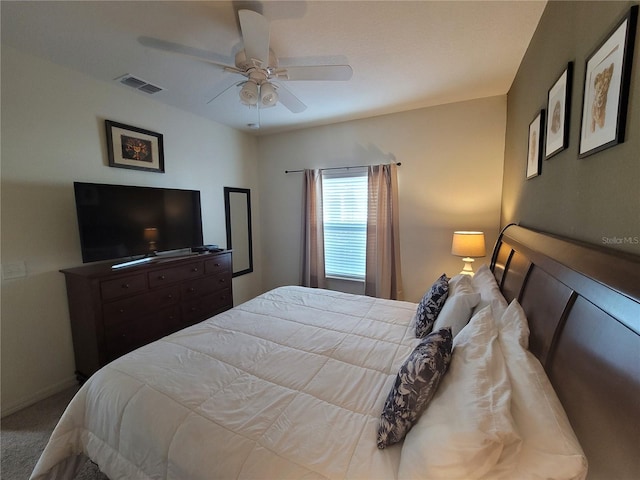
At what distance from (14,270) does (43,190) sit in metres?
0.63

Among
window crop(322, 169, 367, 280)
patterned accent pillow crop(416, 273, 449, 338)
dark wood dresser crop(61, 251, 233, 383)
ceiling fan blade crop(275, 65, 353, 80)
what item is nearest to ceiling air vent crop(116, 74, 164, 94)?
ceiling fan blade crop(275, 65, 353, 80)

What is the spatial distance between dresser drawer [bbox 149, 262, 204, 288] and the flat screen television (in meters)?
0.27

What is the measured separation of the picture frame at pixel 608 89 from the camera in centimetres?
79

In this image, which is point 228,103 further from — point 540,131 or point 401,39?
point 540,131

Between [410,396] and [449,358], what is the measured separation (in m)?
0.23

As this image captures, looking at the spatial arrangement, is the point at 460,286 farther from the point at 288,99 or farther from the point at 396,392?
the point at 288,99

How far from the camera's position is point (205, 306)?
2.94 metres

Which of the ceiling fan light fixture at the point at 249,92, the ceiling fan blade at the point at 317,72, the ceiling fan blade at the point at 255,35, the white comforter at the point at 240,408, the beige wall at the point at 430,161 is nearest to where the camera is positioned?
the white comforter at the point at 240,408

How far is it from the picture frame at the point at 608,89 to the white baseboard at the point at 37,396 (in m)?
3.71

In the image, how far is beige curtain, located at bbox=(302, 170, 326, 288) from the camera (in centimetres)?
366

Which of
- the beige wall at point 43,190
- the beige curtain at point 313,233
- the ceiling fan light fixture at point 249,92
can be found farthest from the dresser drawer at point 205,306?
the ceiling fan light fixture at point 249,92

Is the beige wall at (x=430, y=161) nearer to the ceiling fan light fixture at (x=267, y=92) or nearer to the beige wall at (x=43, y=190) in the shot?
the ceiling fan light fixture at (x=267, y=92)

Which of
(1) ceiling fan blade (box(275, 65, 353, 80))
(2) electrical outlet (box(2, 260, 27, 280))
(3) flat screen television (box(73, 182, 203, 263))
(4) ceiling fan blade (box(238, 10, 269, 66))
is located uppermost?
(4) ceiling fan blade (box(238, 10, 269, 66))

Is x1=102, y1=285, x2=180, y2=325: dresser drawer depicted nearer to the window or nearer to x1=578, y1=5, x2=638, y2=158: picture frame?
the window
